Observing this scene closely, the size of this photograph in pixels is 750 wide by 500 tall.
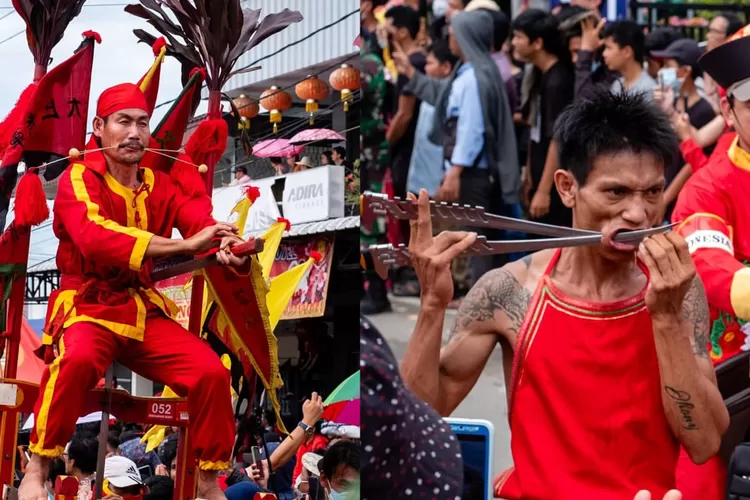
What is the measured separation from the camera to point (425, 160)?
18.2 ft

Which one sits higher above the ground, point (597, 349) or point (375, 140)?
point (375, 140)

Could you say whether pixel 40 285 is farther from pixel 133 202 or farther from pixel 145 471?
pixel 145 471

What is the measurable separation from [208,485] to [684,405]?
50.2 inches

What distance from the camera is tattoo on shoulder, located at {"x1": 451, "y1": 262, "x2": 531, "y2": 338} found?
270cm

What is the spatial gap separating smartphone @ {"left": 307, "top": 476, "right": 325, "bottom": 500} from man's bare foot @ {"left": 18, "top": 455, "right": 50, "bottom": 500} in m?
1.17

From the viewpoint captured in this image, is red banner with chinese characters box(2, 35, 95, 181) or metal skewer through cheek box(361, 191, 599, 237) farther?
red banner with chinese characters box(2, 35, 95, 181)

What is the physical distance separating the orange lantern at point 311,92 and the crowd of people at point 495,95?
909 millimetres

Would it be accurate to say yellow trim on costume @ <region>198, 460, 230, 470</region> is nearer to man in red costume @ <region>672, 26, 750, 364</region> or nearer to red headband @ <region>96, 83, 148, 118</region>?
red headband @ <region>96, 83, 148, 118</region>

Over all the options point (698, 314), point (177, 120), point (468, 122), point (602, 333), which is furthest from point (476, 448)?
point (468, 122)

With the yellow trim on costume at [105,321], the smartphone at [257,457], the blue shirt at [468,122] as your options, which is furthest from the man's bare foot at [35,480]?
the blue shirt at [468,122]

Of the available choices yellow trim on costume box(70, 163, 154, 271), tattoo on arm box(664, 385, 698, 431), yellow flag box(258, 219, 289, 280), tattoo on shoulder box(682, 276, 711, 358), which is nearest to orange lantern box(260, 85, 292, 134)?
yellow flag box(258, 219, 289, 280)

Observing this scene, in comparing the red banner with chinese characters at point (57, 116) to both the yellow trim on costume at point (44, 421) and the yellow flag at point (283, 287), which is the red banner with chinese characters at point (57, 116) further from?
the yellow flag at point (283, 287)

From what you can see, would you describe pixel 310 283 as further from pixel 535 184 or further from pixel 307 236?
pixel 535 184

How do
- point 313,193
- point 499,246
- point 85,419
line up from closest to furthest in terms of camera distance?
1. point 499,246
2. point 85,419
3. point 313,193
